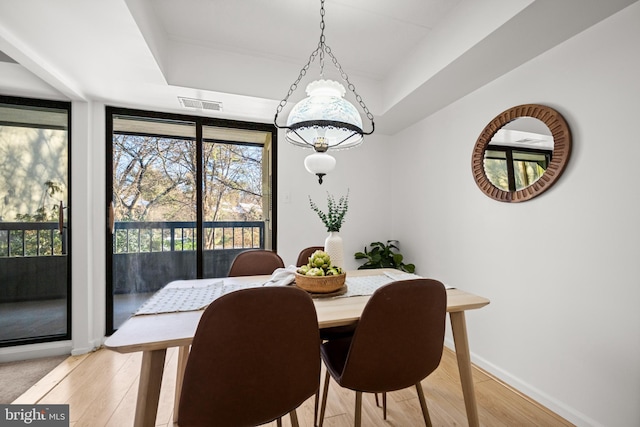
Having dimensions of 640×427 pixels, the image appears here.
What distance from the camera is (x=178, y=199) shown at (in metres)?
2.84

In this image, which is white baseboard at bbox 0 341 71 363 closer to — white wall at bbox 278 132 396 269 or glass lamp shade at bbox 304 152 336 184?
white wall at bbox 278 132 396 269

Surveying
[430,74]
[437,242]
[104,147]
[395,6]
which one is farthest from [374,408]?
[104,147]

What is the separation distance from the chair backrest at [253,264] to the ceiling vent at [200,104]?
1.43 meters

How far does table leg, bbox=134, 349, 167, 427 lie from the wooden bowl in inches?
27.5

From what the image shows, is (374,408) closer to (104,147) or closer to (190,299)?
(190,299)

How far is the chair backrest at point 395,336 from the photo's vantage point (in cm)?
108

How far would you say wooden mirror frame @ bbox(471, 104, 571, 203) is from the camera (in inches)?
64.8

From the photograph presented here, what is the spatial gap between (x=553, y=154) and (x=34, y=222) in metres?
3.99

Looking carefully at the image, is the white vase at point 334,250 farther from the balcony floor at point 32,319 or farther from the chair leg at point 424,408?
the balcony floor at point 32,319

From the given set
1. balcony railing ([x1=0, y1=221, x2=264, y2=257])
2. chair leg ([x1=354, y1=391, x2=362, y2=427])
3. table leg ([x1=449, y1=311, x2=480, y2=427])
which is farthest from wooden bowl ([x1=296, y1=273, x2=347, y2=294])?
balcony railing ([x1=0, y1=221, x2=264, y2=257])

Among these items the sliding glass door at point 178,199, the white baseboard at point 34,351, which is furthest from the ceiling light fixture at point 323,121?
the white baseboard at point 34,351

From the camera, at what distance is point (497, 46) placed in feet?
5.58

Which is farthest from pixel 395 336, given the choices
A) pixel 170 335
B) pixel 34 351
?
pixel 34 351

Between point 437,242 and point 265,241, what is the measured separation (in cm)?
182
